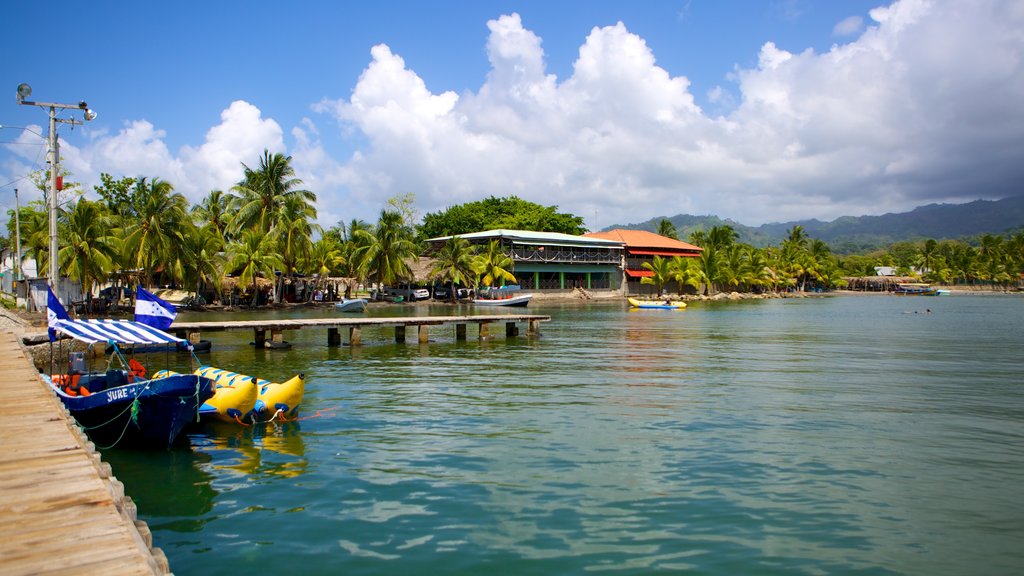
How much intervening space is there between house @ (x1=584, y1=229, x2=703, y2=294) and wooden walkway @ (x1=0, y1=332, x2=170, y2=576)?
7341cm

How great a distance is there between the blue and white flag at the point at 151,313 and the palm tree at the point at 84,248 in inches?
1082

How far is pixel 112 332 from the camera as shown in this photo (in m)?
13.8

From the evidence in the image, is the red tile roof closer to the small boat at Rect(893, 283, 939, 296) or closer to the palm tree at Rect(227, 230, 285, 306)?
the palm tree at Rect(227, 230, 285, 306)

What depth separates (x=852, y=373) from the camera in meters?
21.2

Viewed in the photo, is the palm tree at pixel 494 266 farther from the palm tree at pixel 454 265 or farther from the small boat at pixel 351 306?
the small boat at pixel 351 306

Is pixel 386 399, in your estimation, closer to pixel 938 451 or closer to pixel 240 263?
pixel 938 451

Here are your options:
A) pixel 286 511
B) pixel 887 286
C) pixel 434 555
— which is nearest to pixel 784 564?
pixel 434 555

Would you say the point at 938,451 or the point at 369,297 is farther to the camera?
the point at 369,297

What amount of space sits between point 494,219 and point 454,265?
2213 cm

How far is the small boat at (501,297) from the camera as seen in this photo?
5969 cm

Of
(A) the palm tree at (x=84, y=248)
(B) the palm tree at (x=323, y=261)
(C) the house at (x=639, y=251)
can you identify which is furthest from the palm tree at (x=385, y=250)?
(C) the house at (x=639, y=251)

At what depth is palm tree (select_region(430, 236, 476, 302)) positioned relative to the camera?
6275 centimetres

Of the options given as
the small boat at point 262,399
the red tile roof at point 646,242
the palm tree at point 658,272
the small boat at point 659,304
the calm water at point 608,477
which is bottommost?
the calm water at point 608,477

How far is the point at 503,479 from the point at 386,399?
722cm
